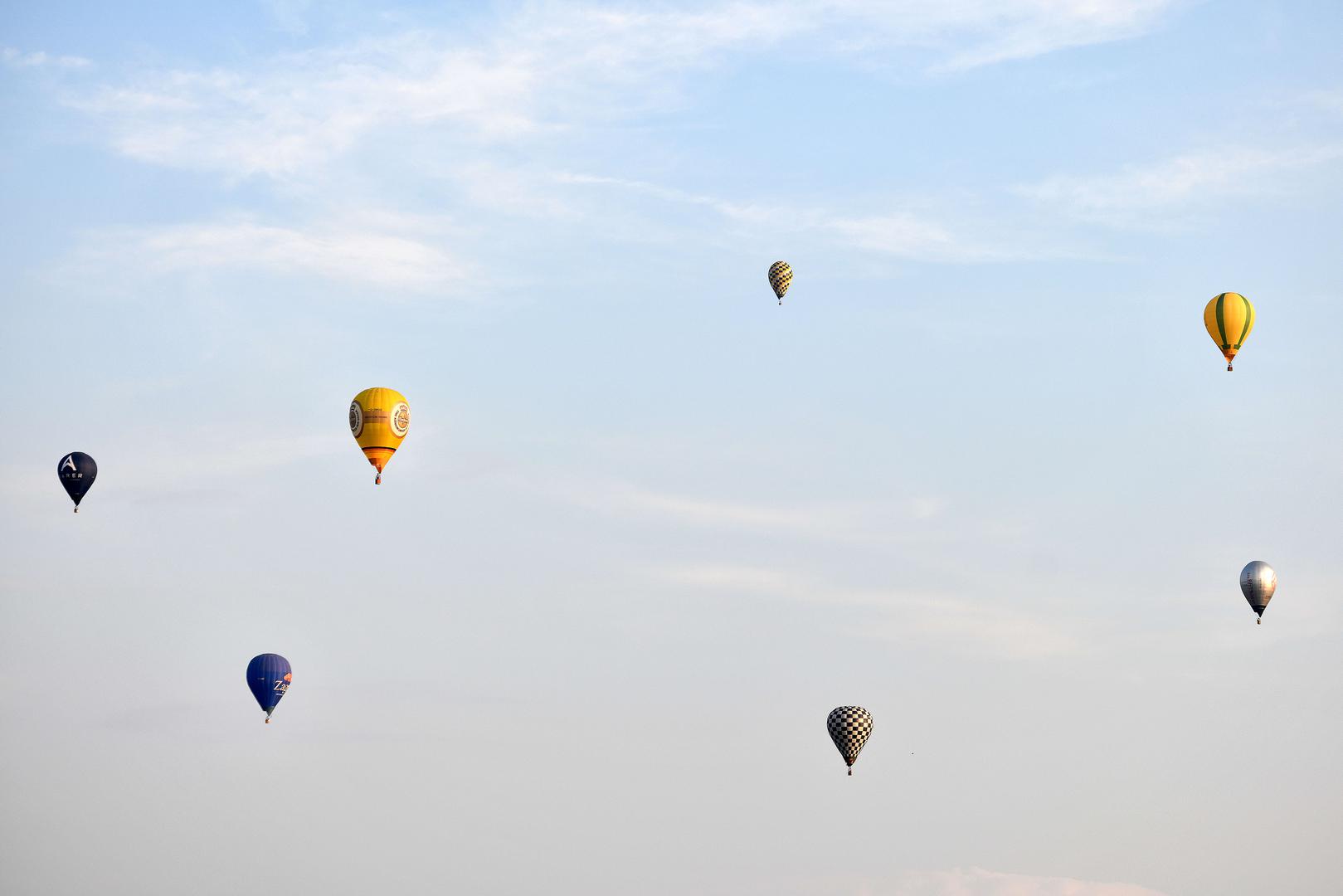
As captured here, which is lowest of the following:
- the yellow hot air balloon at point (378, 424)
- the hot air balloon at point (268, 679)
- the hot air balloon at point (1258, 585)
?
the hot air balloon at point (268, 679)

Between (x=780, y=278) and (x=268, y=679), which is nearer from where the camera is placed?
(x=268, y=679)

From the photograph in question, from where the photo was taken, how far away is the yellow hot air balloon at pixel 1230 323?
10981 centimetres

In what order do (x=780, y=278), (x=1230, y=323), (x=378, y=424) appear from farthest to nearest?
(x=780, y=278), (x=1230, y=323), (x=378, y=424)

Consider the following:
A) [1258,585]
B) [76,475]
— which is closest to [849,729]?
[1258,585]

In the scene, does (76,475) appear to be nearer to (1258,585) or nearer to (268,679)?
(268,679)

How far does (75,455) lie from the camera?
114 m

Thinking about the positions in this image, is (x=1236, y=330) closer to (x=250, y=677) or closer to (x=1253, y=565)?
(x=1253, y=565)

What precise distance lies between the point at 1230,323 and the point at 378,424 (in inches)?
1913

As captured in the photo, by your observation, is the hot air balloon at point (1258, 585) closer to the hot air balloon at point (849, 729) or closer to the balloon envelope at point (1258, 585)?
the balloon envelope at point (1258, 585)

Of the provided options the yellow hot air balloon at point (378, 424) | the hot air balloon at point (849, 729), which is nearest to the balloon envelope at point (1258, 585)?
the hot air balloon at point (849, 729)

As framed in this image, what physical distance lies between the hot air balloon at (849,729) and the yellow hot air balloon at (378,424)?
3117cm

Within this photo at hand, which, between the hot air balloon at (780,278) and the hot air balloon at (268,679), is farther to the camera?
the hot air balloon at (780,278)

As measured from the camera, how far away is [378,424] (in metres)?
103

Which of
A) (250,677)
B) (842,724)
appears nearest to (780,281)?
(842,724)
